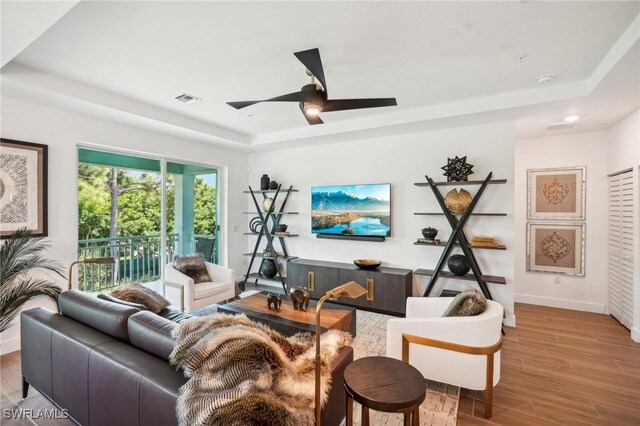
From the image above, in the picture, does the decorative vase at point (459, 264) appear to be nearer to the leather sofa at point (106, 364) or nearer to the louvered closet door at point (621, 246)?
the louvered closet door at point (621, 246)

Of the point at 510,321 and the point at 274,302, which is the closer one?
the point at 274,302

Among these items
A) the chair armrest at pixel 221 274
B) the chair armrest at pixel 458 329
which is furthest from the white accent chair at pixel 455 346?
the chair armrest at pixel 221 274

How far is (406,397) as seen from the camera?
143cm

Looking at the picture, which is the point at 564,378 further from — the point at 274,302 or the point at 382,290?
the point at 274,302

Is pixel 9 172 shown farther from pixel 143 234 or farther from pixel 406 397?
pixel 406 397

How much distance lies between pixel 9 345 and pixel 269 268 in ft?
10.7

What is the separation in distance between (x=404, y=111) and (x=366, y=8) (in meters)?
2.12

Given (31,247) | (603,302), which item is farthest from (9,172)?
(603,302)

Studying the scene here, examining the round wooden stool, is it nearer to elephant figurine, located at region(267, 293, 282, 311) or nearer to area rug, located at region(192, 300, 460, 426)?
area rug, located at region(192, 300, 460, 426)

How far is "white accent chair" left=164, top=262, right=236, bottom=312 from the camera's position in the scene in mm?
3629

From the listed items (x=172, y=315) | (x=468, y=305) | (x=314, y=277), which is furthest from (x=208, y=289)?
(x=468, y=305)

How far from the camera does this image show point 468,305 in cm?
227

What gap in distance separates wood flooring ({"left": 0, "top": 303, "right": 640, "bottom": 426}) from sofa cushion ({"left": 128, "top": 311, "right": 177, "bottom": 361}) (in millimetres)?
1124

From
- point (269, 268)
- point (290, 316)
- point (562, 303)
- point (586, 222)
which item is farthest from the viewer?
point (269, 268)
